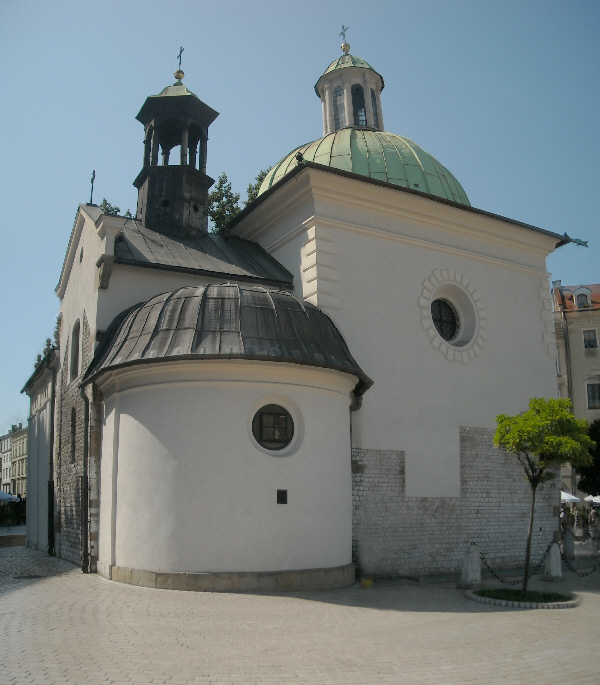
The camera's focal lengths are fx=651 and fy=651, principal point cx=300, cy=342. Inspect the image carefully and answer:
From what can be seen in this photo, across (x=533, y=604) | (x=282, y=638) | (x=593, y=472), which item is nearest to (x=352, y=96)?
(x=593, y=472)

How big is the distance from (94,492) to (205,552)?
3267mm

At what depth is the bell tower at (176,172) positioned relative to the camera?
16.7 m

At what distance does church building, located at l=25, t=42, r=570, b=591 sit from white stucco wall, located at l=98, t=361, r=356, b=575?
3 centimetres

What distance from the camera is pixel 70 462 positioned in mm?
15883

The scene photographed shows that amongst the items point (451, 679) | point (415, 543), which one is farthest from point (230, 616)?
point (415, 543)

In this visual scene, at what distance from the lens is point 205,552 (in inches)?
411

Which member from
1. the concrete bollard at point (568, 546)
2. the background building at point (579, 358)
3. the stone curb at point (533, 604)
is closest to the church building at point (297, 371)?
the concrete bollard at point (568, 546)

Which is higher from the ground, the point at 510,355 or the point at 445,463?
the point at 510,355

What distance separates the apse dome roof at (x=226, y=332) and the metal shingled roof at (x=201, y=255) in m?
1.81

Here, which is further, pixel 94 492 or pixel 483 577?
pixel 483 577

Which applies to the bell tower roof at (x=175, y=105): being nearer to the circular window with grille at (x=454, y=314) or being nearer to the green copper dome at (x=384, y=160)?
the green copper dome at (x=384, y=160)

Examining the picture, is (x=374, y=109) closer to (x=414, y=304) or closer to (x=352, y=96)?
(x=352, y=96)

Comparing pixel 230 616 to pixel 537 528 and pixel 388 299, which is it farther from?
pixel 537 528

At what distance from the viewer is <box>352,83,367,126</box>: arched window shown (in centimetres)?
2084
